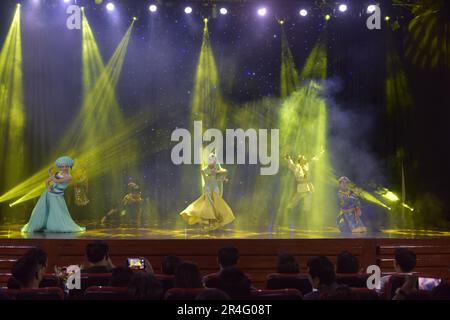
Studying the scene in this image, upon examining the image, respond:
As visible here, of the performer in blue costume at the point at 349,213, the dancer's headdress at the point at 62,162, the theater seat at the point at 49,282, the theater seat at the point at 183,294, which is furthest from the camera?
the performer in blue costume at the point at 349,213

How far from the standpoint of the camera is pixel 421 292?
3330mm

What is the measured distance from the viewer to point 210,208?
9.86 m

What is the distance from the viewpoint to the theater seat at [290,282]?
14.0ft

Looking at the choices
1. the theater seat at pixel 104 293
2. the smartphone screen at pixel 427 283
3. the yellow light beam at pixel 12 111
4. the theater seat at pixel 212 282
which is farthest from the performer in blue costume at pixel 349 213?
the theater seat at pixel 104 293

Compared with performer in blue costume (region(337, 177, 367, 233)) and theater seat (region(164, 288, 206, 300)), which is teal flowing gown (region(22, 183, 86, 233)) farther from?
theater seat (region(164, 288, 206, 300))

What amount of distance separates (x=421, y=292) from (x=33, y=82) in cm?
1019

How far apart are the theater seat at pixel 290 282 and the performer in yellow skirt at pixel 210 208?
217 inches

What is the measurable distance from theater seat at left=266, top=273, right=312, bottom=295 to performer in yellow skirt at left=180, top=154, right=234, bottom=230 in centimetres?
551

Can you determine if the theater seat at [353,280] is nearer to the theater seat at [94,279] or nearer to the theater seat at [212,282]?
the theater seat at [212,282]

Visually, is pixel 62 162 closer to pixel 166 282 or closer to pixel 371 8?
pixel 166 282

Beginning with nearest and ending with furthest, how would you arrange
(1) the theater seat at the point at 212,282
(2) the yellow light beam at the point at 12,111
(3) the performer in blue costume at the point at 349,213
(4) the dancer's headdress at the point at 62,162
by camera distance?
(1) the theater seat at the point at 212,282, (4) the dancer's headdress at the point at 62,162, (3) the performer in blue costume at the point at 349,213, (2) the yellow light beam at the point at 12,111

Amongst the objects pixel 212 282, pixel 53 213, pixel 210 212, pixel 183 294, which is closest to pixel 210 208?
pixel 210 212

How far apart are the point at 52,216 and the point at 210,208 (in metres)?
2.62

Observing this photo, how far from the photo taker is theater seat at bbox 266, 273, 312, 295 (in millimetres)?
4270
